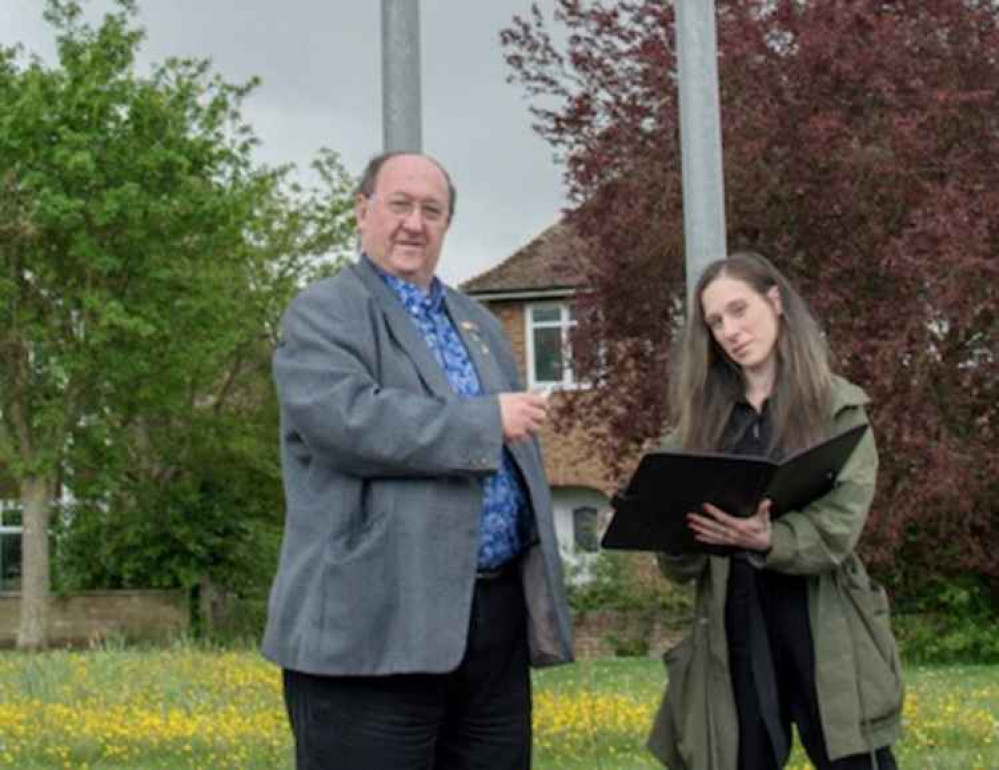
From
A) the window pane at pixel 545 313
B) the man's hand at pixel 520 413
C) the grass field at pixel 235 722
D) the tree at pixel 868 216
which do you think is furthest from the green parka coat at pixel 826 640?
the window pane at pixel 545 313

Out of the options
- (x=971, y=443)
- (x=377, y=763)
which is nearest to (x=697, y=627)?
(x=377, y=763)

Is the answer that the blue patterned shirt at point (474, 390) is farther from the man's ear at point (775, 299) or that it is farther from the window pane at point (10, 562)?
the window pane at point (10, 562)

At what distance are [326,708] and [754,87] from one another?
15.4 metres

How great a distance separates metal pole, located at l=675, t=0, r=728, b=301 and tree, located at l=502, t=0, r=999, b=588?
10.6 m

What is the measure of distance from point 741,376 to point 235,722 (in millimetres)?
5381

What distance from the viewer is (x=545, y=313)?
3053cm

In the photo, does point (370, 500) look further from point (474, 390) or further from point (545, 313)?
point (545, 313)

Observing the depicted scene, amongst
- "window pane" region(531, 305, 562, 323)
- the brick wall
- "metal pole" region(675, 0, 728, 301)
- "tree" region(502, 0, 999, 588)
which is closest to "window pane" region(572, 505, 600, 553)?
"window pane" region(531, 305, 562, 323)

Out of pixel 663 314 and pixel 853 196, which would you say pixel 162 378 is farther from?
pixel 853 196

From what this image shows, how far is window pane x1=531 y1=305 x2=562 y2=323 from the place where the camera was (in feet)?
99.9

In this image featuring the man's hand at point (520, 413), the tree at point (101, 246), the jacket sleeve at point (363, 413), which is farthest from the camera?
the tree at point (101, 246)

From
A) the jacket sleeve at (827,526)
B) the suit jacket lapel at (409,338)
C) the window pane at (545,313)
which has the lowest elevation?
the jacket sleeve at (827,526)

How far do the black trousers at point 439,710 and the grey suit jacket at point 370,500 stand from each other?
10 cm

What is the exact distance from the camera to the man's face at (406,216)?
13.0ft
